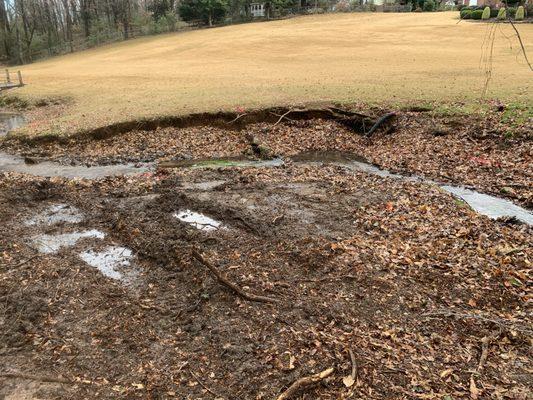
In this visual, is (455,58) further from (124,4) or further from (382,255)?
(124,4)

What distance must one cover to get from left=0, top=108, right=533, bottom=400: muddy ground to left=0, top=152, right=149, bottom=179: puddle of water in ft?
4.39

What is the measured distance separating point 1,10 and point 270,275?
6000 cm

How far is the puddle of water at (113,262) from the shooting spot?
689 cm

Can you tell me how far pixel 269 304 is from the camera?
19.3 ft

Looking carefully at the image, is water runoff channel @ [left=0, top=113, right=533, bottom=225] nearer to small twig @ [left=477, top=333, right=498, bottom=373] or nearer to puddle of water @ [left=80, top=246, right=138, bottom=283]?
puddle of water @ [left=80, top=246, right=138, bottom=283]

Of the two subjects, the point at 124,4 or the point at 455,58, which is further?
the point at 124,4

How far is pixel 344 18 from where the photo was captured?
51.5 metres

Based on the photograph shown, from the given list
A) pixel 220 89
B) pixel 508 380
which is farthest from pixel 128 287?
pixel 220 89

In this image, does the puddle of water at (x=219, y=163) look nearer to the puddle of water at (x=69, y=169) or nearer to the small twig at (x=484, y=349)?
the puddle of water at (x=69, y=169)

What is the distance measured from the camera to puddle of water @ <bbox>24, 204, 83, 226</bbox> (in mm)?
8852

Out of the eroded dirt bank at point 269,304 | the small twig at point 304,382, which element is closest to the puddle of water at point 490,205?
the eroded dirt bank at point 269,304

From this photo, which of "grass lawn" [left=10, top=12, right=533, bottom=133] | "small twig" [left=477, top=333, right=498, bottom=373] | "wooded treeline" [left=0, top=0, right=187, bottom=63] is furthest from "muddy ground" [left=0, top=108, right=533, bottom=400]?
"wooded treeline" [left=0, top=0, right=187, bottom=63]

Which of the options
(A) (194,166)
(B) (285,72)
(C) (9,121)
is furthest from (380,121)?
(C) (9,121)

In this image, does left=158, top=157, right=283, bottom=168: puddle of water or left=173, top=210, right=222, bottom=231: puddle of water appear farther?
left=158, top=157, right=283, bottom=168: puddle of water
